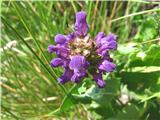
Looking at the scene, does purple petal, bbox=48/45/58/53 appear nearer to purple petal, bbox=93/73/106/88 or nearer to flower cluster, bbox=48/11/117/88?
flower cluster, bbox=48/11/117/88

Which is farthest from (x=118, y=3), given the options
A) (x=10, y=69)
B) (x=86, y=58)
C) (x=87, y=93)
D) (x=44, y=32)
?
(x=86, y=58)

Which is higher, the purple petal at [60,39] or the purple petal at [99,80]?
the purple petal at [60,39]

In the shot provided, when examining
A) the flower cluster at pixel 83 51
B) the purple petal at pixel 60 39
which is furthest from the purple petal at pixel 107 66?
the purple petal at pixel 60 39

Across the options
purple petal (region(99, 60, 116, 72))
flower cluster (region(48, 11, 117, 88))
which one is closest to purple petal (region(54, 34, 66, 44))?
flower cluster (region(48, 11, 117, 88))

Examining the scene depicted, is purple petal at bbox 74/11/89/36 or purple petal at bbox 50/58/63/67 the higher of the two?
purple petal at bbox 74/11/89/36

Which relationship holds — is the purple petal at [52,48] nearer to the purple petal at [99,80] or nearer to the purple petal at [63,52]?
the purple petal at [63,52]

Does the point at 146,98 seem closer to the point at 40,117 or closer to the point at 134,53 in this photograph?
the point at 134,53

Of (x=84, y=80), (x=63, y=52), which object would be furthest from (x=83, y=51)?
(x=84, y=80)

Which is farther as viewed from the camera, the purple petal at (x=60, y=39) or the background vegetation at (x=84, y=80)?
the background vegetation at (x=84, y=80)
